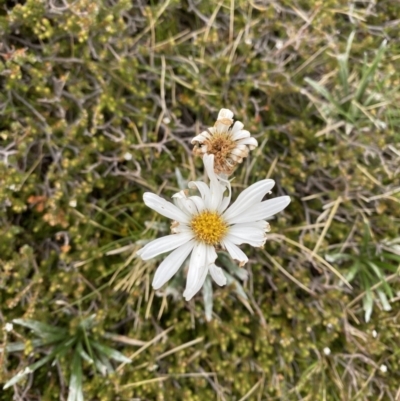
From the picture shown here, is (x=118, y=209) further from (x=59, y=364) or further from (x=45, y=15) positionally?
(x=45, y=15)

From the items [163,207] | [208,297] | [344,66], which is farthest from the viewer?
[344,66]

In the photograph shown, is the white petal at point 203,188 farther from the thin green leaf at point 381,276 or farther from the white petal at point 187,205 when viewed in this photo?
the thin green leaf at point 381,276

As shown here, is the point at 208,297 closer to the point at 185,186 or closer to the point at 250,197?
the point at 185,186

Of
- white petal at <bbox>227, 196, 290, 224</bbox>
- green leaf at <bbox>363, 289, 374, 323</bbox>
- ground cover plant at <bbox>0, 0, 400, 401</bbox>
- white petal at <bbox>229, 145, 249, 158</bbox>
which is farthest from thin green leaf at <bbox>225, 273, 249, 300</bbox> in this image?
white petal at <bbox>229, 145, 249, 158</bbox>

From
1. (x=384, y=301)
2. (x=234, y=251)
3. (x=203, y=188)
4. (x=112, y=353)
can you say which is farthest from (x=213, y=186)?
(x=384, y=301)

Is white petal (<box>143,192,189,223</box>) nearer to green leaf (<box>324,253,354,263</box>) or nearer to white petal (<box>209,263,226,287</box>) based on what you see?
white petal (<box>209,263,226,287</box>)

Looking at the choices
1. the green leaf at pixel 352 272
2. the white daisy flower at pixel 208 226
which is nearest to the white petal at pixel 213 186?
the white daisy flower at pixel 208 226
